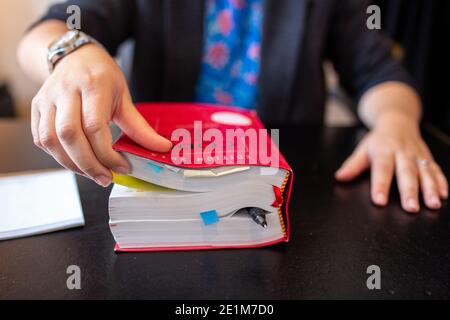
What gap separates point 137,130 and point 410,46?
4.67 ft

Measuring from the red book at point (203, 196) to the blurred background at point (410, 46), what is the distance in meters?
1.12

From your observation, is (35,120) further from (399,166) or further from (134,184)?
(399,166)

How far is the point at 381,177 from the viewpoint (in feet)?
1.84

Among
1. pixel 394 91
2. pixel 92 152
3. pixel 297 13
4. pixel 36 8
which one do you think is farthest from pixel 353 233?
pixel 36 8

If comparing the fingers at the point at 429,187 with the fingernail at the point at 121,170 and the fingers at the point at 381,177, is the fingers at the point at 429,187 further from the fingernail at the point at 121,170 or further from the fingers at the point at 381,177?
the fingernail at the point at 121,170

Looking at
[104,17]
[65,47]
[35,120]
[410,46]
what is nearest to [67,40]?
[65,47]

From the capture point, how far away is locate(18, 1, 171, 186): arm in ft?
1.18

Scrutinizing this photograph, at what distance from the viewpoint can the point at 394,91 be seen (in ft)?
2.53

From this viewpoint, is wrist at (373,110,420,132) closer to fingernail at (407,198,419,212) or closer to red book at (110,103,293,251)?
Answer: fingernail at (407,198,419,212)

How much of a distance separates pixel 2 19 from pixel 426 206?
182 cm

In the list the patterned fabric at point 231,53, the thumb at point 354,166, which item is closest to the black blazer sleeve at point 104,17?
the patterned fabric at point 231,53

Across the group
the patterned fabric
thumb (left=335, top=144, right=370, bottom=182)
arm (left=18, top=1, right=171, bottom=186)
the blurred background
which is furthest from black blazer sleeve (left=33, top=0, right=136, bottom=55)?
the blurred background

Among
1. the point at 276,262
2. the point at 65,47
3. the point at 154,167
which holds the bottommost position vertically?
the point at 276,262

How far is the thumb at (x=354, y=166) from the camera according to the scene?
0.58m
